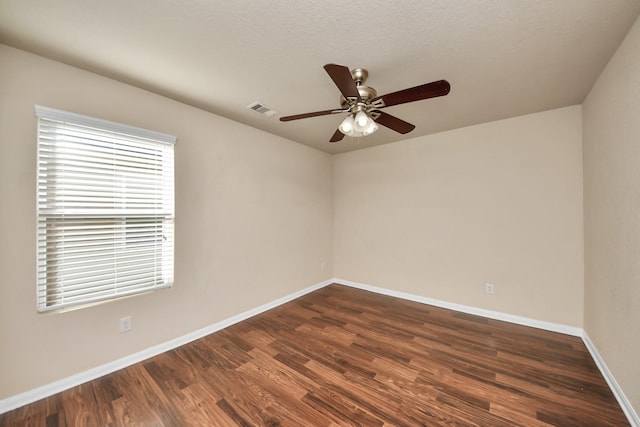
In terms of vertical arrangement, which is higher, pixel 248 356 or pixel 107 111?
pixel 107 111

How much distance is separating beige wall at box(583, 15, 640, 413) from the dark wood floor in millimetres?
351

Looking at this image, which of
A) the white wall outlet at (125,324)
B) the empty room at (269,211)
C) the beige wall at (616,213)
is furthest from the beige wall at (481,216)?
the white wall outlet at (125,324)

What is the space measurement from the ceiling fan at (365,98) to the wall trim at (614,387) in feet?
7.62

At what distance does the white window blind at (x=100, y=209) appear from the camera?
1.69 meters

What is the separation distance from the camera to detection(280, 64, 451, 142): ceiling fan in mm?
1395

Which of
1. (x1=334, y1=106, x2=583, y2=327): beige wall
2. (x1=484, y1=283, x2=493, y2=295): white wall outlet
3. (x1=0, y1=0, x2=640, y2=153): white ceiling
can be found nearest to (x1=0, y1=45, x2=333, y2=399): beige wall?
(x1=0, y1=0, x2=640, y2=153): white ceiling

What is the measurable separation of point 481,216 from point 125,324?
4026 mm

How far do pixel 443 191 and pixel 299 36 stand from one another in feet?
8.99

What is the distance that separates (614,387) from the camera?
169 centimetres

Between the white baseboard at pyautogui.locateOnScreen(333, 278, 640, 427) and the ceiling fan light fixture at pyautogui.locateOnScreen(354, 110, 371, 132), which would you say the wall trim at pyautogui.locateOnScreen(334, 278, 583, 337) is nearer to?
the white baseboard at pyautogui.locateOnScreen(333, 278, 640, 427)

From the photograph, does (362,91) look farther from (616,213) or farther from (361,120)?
(616,213)

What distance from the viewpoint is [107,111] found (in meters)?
1.94

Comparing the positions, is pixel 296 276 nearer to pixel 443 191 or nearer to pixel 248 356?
pixel 248 356

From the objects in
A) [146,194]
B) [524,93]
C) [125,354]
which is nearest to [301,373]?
[125,354]
